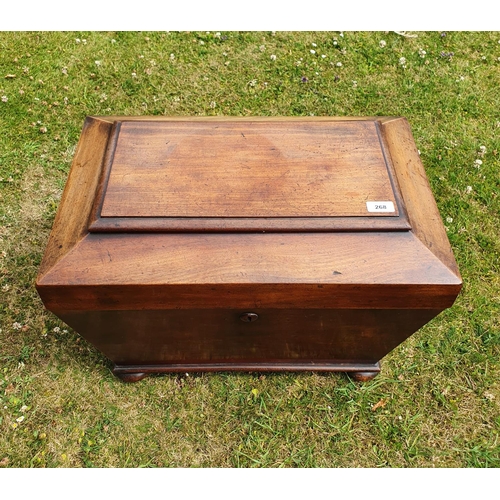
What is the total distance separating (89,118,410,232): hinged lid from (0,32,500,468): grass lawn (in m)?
0.96

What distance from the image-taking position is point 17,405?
2.00 m

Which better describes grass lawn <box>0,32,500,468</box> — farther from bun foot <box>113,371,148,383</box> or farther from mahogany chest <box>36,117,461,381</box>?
mahogany chest <box>36,117,461,381</box>

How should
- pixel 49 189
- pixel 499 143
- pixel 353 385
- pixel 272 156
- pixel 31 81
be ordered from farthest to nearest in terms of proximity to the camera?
pixel 31 81
pixel 499 143
pixel 49 189
pixel 353 385
pixel 272 156

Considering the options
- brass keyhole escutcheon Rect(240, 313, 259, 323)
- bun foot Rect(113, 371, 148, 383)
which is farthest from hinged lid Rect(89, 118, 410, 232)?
bun foot Rect(113, 371, 148, 383)

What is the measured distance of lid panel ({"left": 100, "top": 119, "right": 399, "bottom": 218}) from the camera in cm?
148

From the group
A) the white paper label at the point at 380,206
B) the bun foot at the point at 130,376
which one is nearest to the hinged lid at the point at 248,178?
the white paper label at the point at 380,206

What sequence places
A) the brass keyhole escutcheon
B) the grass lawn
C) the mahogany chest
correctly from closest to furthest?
the mahogany chest < the brass keyhole escutcheon < the grass lawn

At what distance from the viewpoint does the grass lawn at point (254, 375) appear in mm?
1943

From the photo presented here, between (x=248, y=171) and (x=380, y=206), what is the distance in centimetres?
47

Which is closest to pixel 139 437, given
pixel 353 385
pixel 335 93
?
pixel 353 385

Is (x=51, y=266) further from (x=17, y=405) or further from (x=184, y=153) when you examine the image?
(x=17, y=405)

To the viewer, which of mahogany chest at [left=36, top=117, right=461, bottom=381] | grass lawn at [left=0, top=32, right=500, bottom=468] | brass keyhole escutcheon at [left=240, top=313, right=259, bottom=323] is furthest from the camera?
grass lawn at [left=0, top=32, right=500, bottom=468]

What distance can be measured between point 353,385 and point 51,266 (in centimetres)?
143

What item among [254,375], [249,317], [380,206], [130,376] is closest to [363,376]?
[254,375]
